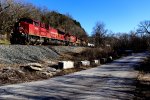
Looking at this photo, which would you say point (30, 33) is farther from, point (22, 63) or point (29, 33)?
point (22, 63)

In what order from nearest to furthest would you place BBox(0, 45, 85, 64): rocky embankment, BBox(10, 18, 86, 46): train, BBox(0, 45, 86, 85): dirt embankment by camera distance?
1. BBox(0, 45, 86, 85): dirt embankment
2. BBox(0, 45, 85, 64): rocky embankment
3. BBox(10, 18, 86, 46): train

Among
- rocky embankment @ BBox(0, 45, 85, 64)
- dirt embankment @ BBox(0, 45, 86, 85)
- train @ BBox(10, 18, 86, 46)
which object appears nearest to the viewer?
dirt embankment @ BBox(0, 45, 86, 85)

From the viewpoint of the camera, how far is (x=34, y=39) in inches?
1571

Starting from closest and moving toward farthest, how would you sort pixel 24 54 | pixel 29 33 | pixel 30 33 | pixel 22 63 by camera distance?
pixel 22 63
pixel 24 54
pixel 29 33
pixel 30 33

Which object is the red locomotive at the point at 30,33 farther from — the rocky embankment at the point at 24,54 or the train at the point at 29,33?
the rocky embankment at the point at 24,54

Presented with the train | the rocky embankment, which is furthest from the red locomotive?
the rocky embankment

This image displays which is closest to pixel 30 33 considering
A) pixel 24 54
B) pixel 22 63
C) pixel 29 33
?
pixel 29 33

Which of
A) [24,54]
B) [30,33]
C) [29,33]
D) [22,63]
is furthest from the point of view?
[30,33]

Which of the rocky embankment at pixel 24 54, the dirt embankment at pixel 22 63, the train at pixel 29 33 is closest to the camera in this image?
the dirt embankment at pixel 22 63

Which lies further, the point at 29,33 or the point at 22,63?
the point at 29,33

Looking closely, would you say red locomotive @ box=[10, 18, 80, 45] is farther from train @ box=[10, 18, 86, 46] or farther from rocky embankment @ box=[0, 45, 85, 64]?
rocky embankment @ box=[0, 45, 85, 64]

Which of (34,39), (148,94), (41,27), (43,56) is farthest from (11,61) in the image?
(41,27)

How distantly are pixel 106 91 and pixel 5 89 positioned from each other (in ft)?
17.8

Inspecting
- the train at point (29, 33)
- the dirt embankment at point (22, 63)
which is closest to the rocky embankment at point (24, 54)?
the dirt embankment at point (22, 63)
